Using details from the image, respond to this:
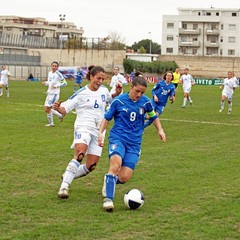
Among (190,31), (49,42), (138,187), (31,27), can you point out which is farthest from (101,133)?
(31,27)

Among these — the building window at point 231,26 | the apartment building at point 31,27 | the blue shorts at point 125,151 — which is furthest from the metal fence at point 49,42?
the blue shorts at point 125,151

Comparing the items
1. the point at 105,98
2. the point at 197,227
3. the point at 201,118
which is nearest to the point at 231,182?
the point at 105,98

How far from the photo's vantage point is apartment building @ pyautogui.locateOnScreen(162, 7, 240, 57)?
410 feet

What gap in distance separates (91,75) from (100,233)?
3.42 m

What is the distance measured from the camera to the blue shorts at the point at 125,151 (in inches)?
377

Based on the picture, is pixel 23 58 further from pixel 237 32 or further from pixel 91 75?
pixel 91 75

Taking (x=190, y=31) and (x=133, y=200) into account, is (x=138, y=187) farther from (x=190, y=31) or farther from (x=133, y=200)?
(x=190, y=31)

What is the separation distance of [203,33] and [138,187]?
11680 centimetres

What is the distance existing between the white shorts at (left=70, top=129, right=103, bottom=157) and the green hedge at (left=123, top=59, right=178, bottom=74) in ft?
254

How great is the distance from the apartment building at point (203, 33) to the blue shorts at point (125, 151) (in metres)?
116

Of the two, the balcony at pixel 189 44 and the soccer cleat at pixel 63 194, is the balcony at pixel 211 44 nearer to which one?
the balcony at pixel 189 44

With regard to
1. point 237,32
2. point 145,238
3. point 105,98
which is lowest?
point 145,238

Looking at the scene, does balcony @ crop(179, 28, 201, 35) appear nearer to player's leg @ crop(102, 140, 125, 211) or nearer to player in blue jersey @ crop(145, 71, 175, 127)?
player in blue jersey @ crop(145, 71, 175, 127)

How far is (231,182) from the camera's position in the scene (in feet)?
38.5
